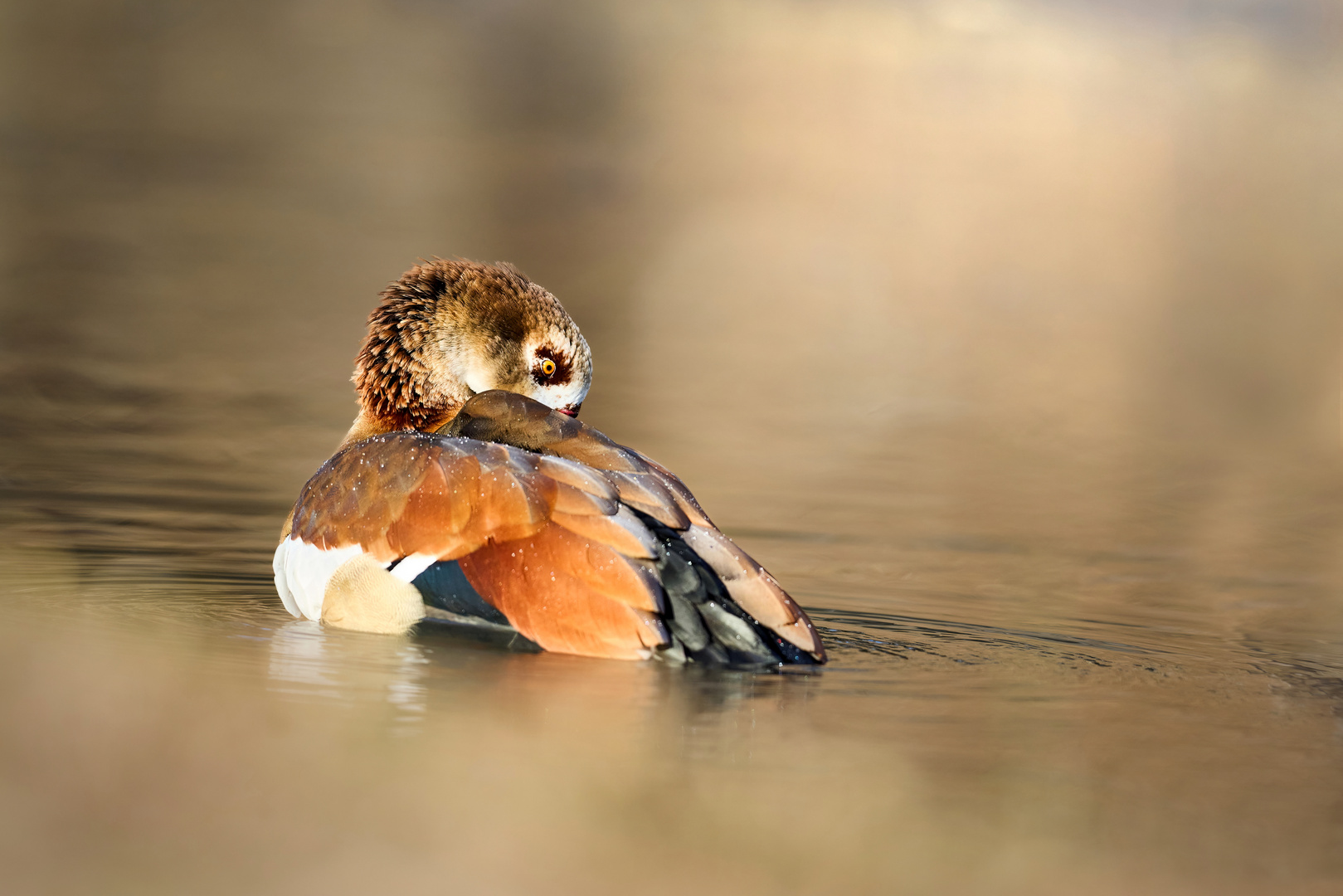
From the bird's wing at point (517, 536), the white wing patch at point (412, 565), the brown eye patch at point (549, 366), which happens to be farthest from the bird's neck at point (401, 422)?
the white wing patch at point (412, 565)

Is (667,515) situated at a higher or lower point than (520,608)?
higher

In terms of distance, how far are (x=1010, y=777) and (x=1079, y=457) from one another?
6608mm

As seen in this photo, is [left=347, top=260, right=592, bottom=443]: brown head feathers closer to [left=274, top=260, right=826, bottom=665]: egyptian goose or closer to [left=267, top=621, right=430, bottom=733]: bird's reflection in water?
[left=274, top=260, right=826, bottom=665]: egyptian goose

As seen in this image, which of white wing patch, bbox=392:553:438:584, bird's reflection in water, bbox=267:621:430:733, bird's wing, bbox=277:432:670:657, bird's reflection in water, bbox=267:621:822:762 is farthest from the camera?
white wing patch, bbox=392:553:438:584

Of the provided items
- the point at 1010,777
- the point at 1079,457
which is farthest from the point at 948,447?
→ the point at 1010,777

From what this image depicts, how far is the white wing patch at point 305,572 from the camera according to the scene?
15.6 feet

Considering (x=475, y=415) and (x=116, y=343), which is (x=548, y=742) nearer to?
(x=475, y=415)

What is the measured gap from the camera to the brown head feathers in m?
5.63

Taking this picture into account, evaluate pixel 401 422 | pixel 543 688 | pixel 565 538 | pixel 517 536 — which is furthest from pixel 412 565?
pixel 401 422

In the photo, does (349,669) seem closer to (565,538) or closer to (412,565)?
(412,565)

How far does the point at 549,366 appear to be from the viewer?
221 inches

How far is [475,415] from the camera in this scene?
16.5 ft

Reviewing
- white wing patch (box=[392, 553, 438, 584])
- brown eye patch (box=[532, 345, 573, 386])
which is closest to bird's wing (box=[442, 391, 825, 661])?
A: white wing patch (box=[392, 553, 438, 584])

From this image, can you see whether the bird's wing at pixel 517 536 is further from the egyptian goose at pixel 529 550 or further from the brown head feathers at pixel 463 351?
the brown head feathers at pixel 463 351
